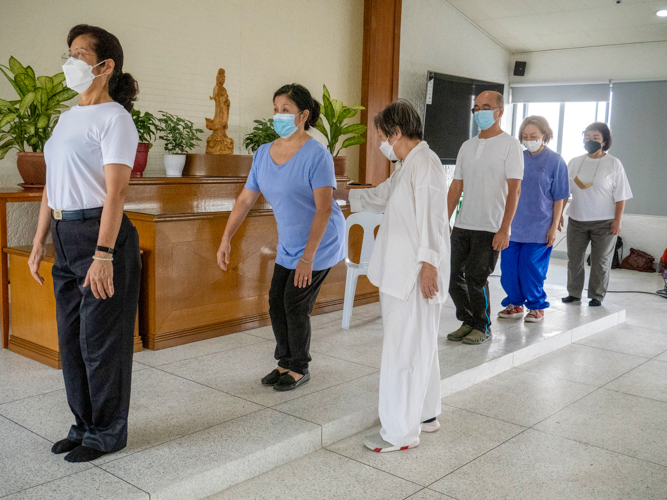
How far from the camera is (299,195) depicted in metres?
2.77

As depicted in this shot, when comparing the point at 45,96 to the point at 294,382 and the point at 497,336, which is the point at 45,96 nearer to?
the point at 294,382

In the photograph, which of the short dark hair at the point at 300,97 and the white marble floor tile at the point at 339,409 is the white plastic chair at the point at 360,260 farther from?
the short dark hair at the point at 300,97

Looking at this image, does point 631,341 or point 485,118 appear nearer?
point 485,118

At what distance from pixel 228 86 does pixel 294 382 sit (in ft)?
11.1

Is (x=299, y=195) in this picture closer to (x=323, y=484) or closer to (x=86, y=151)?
(x=86, y=151)

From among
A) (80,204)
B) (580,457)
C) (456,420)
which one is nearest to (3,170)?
(80,204)

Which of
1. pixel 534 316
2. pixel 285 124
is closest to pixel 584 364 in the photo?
pixel 534 316

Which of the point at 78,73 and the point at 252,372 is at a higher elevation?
the point at 78,73

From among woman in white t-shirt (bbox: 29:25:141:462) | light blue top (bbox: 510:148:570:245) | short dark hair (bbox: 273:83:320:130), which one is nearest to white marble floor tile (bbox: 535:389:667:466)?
light blue top (bbox: 510:148:570:245)

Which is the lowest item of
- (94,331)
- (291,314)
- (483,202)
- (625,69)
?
(291,314)

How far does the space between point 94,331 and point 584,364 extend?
297 cm

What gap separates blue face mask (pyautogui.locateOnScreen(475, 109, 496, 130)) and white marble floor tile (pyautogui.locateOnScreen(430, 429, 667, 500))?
1.82 m

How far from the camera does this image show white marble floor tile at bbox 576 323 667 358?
166 inches

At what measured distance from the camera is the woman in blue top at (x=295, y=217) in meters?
2.72
